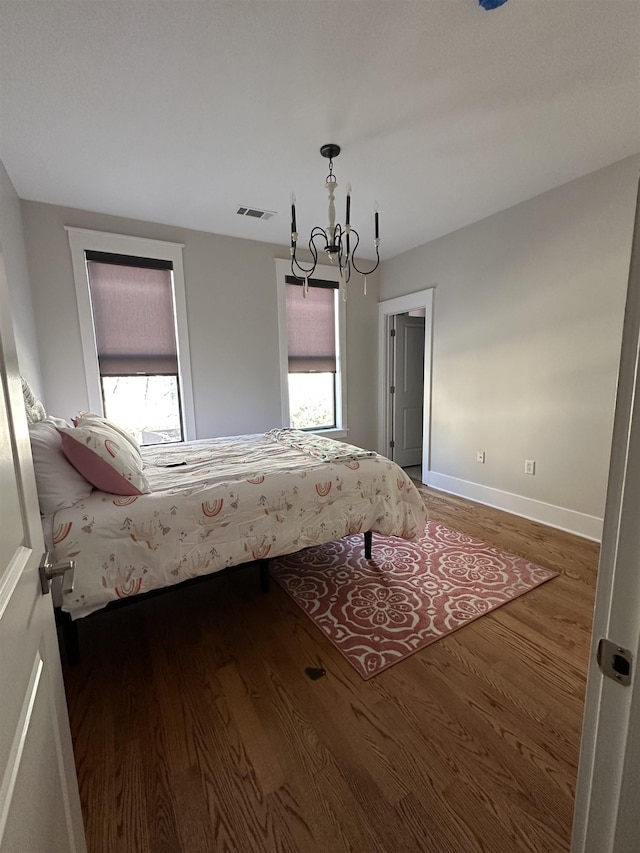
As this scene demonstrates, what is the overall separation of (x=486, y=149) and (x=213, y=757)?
11.5 ft

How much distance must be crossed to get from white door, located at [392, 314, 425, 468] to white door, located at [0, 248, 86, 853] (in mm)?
4446

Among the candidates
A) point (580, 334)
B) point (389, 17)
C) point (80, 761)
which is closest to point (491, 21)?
point (389, 17)

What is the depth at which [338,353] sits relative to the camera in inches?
182

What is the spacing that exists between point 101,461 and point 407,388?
159 inches

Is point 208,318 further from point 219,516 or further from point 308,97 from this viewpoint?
point 219,516

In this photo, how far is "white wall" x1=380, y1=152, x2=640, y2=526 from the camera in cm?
270

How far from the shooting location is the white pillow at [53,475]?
1.63 metres

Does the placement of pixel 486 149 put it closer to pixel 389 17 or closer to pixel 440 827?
pixel 389 17

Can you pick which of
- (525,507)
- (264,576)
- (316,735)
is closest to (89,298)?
(264,576)

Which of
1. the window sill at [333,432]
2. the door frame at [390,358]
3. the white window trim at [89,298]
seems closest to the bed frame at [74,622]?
the white window trim at [89,298]

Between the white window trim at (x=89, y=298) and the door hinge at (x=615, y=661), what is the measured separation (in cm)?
364

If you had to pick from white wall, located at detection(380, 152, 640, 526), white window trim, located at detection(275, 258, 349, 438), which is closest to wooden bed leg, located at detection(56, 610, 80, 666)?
white window trim, located at detection(275, 258, 349, 438)

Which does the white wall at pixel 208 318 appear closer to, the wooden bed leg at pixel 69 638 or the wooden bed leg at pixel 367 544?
the wooden bed leg at pixel 367 544

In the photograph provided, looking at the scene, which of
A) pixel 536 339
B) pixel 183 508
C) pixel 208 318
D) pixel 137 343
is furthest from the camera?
pixel 208 318
